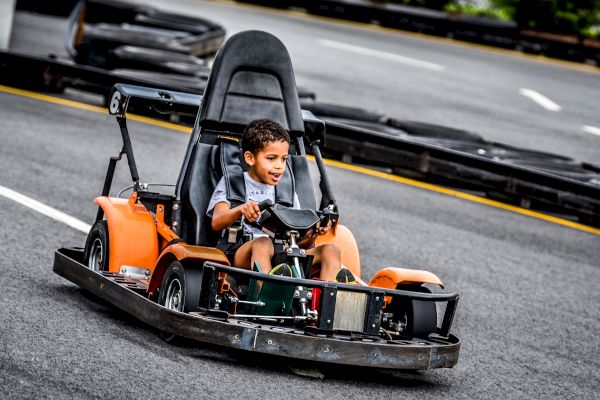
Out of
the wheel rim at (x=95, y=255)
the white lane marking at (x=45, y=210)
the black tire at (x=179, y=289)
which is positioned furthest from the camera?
the white lane marking at (x=45, y=210)

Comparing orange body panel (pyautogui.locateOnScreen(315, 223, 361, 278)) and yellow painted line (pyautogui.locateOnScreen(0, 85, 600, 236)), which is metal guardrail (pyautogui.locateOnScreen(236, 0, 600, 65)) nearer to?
yellow painted line (pyautogui.locateOnScreen(0, 85, 600, 236))

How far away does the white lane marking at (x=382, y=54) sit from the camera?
72.2 feet

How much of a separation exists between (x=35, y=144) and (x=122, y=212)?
4.37 m

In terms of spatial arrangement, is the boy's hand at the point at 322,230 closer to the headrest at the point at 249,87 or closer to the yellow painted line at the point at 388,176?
the headrest at the point at 249,87

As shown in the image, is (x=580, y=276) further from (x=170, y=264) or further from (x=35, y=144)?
(x=35, y=144)

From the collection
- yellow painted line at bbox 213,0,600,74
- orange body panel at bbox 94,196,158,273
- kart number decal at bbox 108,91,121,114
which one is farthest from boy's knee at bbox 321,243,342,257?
yellow painted line at bbox 213,0,600,74

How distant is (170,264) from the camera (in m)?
6.05

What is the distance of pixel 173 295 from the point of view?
Answer: 19.6ft

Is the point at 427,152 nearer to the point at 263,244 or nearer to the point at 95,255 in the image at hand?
the point at 95,255

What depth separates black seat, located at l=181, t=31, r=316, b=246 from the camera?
6.63 m

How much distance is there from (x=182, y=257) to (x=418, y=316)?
1260 mm

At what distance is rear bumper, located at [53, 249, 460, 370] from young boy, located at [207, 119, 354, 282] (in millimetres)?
490

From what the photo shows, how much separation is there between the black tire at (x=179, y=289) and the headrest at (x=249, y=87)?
4.09ft

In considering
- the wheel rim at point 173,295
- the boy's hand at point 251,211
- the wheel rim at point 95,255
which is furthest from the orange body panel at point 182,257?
the wheel rim at point 95,255
